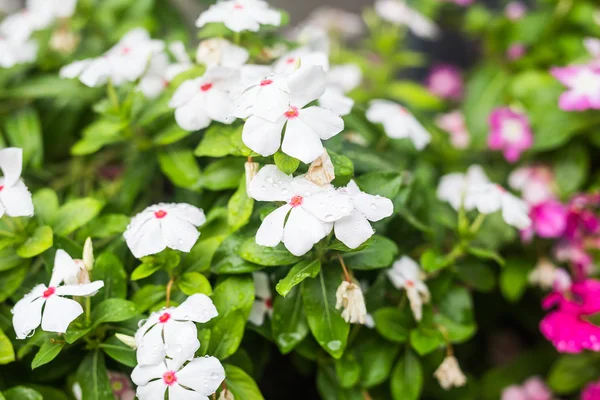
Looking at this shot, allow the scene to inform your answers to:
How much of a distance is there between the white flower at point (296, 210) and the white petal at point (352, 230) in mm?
12

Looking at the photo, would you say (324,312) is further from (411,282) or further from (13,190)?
(13,190)

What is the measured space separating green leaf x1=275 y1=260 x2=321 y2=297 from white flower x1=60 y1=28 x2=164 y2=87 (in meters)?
0.43

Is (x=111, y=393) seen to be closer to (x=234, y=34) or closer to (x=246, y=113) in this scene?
(x=246, y=113)

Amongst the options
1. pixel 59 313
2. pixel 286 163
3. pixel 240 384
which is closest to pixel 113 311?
pixel 59 313

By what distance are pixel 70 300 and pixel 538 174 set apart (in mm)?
975

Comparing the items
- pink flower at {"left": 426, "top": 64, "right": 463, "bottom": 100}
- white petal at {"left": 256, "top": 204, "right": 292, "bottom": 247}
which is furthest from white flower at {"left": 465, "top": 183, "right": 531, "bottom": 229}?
pink flower at {"left": 426, "top": 64, "right": 463, "bottom": 100}

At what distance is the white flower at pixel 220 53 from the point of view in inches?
36.1

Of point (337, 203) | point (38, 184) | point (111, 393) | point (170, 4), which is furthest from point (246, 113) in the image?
point (170, 4)

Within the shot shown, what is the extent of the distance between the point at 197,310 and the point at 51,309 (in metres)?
0.17

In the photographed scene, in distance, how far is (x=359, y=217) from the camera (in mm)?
699

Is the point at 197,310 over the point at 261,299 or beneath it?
over

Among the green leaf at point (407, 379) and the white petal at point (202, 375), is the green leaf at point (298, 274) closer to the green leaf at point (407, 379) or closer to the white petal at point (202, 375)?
the white petal at point (202, 375)

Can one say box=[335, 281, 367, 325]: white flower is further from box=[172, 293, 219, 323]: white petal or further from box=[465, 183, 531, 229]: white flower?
box=[465, 183, 531, 229]: white flower

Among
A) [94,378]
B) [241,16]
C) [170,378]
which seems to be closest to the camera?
[170,378]
